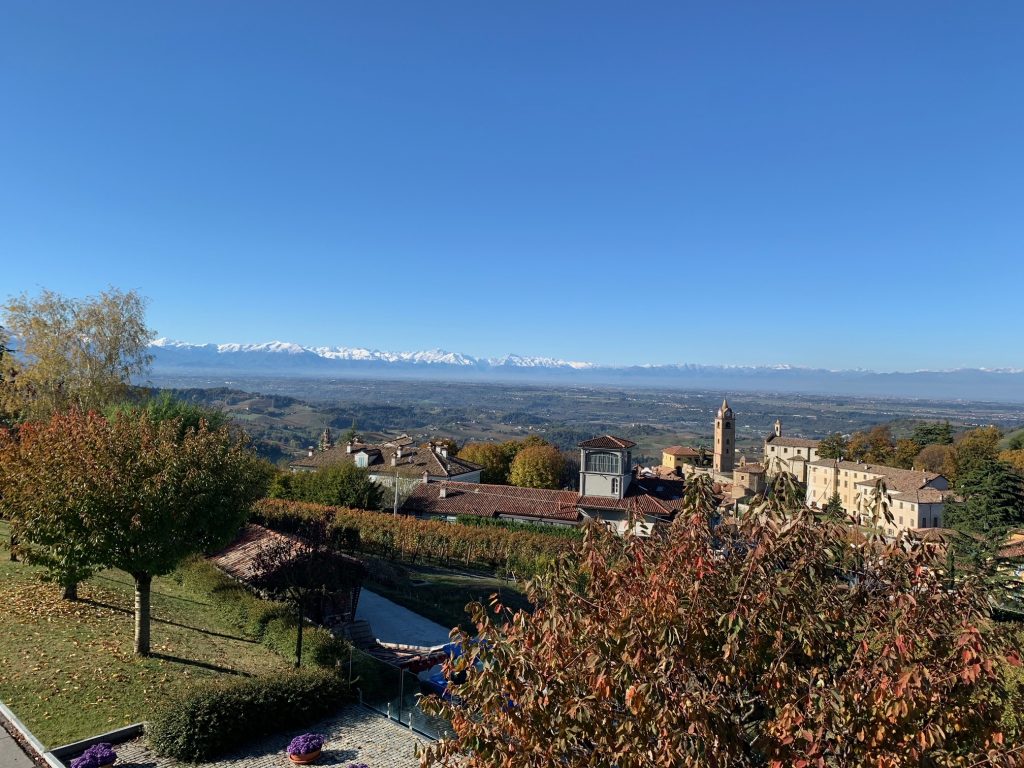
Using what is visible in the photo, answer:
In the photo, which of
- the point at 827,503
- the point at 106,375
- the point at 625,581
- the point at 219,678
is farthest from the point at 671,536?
the point at 106,375

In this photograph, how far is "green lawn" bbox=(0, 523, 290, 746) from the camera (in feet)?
37.1

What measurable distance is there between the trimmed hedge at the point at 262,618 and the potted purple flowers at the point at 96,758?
15.1 ft

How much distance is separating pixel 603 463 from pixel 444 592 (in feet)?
71.6

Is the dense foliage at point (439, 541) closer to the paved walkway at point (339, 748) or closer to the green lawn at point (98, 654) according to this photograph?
the green lawn at point (98, 654)

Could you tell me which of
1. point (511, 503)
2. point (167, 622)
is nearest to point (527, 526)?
point (511, 503)

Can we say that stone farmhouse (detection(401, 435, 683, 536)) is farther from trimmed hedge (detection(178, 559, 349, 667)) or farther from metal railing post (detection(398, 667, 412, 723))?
metal railing post (detection(398, 667, 412, 723))

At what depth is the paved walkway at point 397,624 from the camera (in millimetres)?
18578

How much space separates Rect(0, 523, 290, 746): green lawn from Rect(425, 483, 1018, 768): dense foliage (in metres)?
9.63

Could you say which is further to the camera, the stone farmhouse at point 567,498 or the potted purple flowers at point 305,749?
the stone farmhouse at point 567,498

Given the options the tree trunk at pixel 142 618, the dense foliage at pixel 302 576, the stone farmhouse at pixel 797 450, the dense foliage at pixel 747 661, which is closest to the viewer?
the dense foliage at pixel 747 661

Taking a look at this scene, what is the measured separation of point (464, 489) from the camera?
148 ft

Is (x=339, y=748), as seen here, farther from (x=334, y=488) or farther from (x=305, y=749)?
(x=334, y=488)

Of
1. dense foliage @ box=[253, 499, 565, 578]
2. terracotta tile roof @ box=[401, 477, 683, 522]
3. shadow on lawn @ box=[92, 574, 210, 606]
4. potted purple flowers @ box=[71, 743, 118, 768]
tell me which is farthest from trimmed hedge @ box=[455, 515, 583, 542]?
potted purple flowers @ box=[71, 743, 118, 768]

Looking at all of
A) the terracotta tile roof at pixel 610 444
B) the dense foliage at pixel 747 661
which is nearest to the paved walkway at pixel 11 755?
the dense foliage at pixel 747 661
